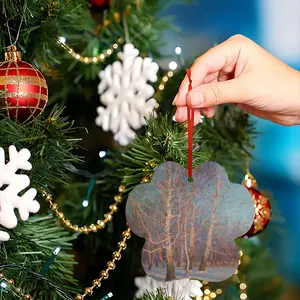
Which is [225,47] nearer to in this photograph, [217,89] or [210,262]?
[217,89]

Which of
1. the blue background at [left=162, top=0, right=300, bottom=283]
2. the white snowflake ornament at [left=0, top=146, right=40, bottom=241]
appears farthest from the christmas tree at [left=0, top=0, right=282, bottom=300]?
the blue background at [left=162, top=0, right=300, bottom=283]

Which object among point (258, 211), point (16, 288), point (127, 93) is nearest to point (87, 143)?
point (127, 93)

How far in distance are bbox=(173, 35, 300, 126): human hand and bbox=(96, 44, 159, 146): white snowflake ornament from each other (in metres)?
0.11

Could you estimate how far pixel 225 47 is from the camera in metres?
0.64

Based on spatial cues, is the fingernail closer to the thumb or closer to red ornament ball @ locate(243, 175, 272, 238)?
the thumb

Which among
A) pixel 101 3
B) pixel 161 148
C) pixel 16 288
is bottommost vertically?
pixel 16 288

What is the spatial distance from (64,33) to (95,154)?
0.20 metres

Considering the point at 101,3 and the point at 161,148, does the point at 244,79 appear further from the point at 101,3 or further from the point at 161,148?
the point at 101,3

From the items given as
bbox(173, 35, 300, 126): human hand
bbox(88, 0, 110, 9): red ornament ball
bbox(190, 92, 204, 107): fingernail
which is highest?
bbox(88, 0, 110, 9): red ornament ball

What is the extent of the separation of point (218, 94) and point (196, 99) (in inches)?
1.3

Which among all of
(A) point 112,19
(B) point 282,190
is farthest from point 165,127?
(B) point 282,190

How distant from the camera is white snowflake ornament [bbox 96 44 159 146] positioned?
0.76 m

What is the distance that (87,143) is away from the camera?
911 millimetres

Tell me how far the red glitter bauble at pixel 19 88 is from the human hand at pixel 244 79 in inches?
5.5
